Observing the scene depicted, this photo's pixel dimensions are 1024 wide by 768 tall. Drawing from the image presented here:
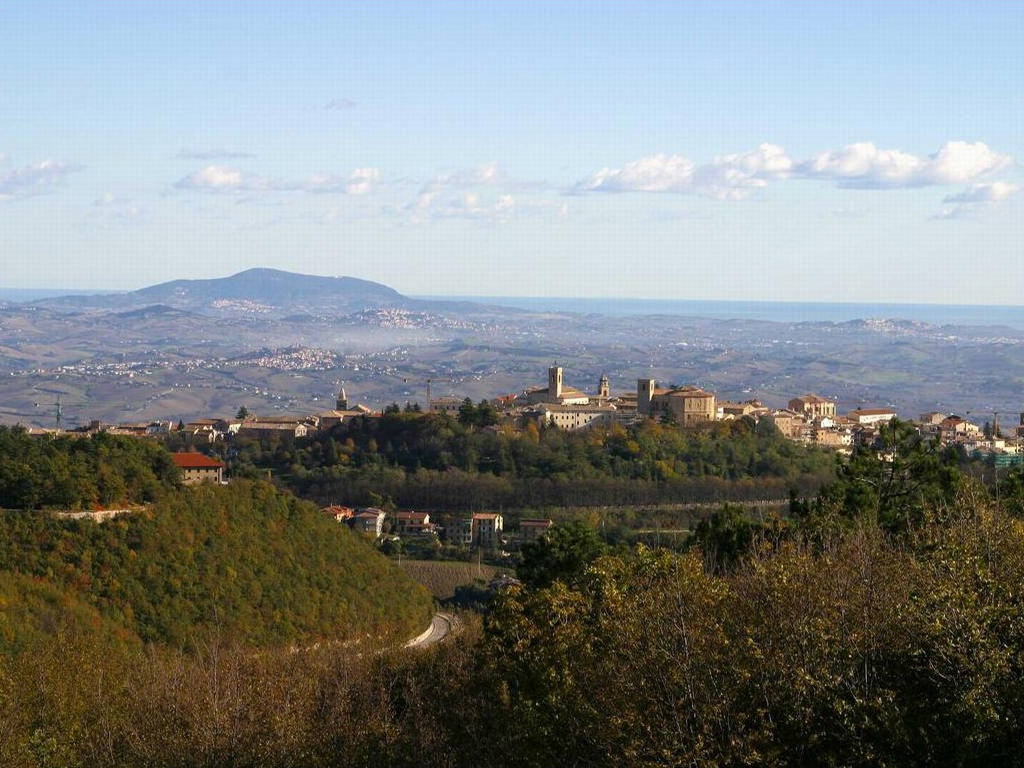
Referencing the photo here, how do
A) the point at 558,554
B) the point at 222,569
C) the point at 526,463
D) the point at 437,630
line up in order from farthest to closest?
the point at 526,463 < the point at 437,630 < the point at 222,569 < the point at 558,554

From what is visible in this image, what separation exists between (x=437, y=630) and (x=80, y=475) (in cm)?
839

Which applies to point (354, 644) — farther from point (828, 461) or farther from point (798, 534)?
point (828, 461)

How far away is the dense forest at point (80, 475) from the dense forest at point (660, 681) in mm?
7380

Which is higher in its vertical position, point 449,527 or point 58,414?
point 58,414

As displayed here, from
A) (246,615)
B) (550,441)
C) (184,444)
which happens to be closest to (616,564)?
(246,615)

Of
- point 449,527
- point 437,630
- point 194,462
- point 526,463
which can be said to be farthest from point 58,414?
point 437,630

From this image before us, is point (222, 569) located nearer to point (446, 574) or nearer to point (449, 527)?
point (446, 574)

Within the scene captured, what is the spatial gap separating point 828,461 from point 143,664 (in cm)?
3583

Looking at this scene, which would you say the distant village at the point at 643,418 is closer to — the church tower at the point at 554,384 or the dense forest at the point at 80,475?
the church tower at the point at 554,384

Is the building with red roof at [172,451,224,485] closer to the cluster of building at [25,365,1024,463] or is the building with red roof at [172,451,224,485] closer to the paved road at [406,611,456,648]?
the paved road at [406,611,456,648]

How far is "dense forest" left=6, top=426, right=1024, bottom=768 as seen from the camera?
40.2 ft

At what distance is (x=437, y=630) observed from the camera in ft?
110

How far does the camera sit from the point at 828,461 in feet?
179

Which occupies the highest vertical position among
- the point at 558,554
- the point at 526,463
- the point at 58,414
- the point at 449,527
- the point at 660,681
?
the point at 660,681
